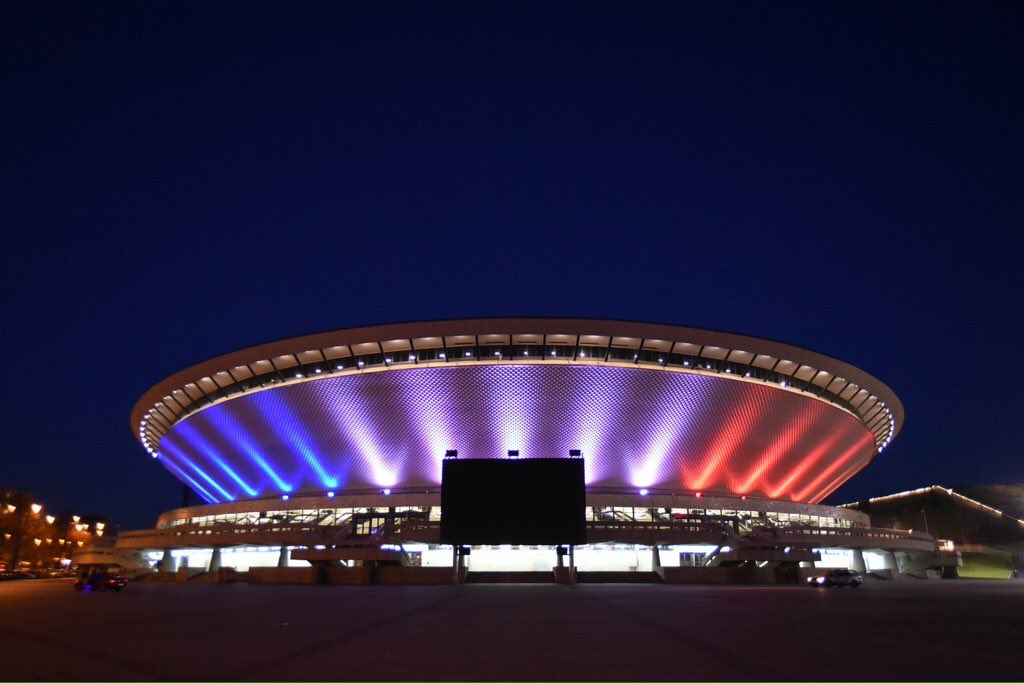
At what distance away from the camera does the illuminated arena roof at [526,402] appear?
146 ft

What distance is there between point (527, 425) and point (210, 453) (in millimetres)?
25577

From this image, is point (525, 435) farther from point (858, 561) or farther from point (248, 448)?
point (858, 561)

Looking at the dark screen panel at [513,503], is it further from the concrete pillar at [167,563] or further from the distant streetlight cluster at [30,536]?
the distant streetlight cluster at [30,536]

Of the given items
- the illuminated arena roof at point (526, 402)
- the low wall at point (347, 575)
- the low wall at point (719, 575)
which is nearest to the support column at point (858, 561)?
the illuminated arena roof at point (526, 402)

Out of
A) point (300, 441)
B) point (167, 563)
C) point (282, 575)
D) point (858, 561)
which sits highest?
point (300, 441)

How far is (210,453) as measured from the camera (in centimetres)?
5434

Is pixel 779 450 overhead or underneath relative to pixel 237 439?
underneath

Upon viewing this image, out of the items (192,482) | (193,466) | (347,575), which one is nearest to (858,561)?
(347,575)

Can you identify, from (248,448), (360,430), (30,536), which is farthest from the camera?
(30,536)

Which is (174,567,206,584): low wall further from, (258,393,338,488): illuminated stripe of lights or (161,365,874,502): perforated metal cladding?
(258,393,338,488): illuminated stripe of lights

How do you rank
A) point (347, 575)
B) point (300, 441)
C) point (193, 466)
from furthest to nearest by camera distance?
point (193, 466) < point (300, 441) < point (347, 575)

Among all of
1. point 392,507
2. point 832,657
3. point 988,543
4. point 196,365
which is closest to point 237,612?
point 832,657

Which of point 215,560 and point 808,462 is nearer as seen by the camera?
point 215,560

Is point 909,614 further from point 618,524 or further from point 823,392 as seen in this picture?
point 823,392
